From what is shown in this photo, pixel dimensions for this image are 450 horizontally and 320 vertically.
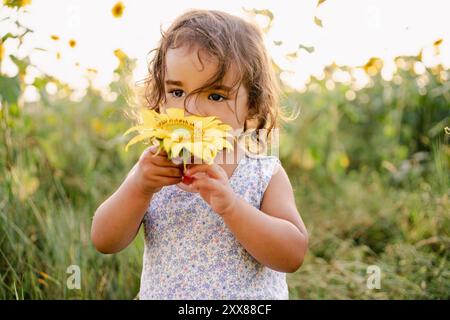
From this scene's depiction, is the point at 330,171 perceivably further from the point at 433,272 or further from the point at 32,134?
the point at 32,134

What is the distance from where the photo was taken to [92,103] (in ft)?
13.7

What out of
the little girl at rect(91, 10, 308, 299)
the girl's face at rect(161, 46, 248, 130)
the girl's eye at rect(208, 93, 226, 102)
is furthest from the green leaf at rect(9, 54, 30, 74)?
the girl's eye at rect(208, 93, 226, 102)

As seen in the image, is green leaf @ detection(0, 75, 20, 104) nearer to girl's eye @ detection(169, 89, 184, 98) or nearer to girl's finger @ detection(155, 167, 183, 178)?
girl's eye @ detection(169, 89, 184, 98)

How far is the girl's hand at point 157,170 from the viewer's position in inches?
59.3

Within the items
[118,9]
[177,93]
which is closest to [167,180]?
[177,93]

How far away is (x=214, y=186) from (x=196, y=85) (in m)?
0.32

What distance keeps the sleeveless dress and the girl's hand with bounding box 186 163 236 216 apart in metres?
0.22

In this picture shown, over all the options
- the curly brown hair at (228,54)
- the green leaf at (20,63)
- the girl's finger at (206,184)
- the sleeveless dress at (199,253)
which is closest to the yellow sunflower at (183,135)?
the girl's finger at (206,184)

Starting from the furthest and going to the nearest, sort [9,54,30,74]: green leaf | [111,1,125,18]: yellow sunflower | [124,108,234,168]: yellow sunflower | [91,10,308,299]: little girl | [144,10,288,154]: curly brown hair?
[111,1,125,18]: yellow sunflower < [9,54,30,74]: green leaf < [144,10,288,154]: curly brown hair < [91,10,308,299]: little girl < [124,108,234,168]: yellow sunflower

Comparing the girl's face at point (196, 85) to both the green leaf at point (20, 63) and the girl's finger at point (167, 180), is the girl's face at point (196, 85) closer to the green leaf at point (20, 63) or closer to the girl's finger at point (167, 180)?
the girl's finger at point (167, 180)

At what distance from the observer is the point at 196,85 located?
1.64 m

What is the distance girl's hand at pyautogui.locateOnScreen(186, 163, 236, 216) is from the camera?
1.51 metres

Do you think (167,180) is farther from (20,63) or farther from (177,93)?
(20,63)

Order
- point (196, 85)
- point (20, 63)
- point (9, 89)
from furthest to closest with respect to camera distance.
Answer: point (20, 63)
point (9, 89)
point (196, 85)
